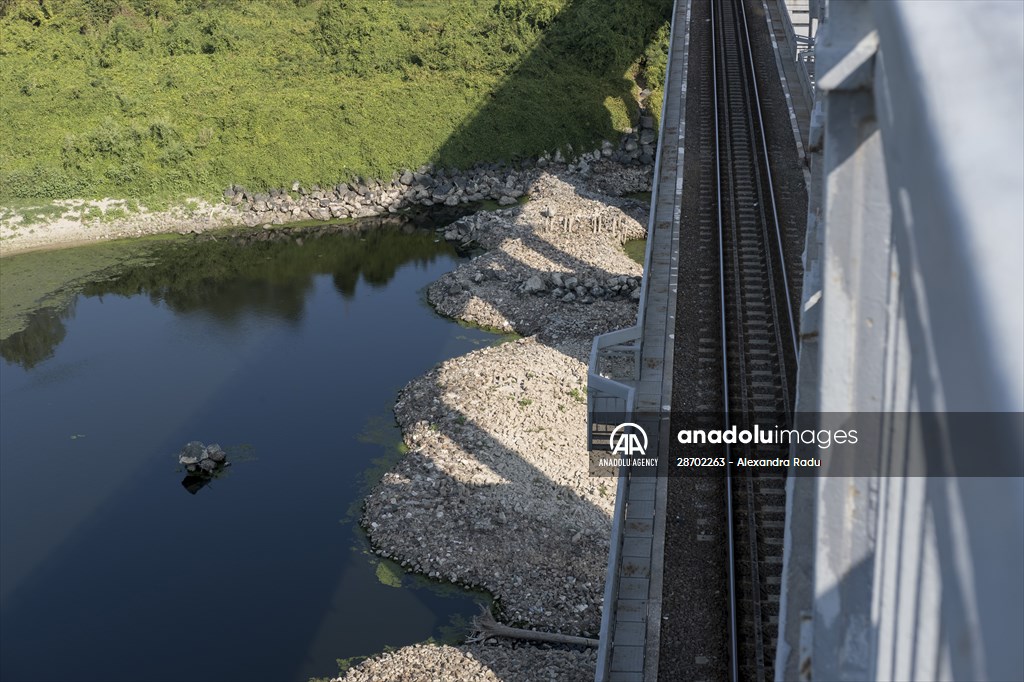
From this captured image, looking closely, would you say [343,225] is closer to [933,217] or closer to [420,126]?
[420,126]

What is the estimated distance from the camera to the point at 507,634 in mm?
16578

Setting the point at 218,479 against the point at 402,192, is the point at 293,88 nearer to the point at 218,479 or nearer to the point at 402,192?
the point at 402,192

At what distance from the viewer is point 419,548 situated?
61.7 feet

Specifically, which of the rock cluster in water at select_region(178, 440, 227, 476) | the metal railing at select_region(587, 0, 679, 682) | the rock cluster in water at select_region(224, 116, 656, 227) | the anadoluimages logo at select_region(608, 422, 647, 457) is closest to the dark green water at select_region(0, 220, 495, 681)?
the rock cluster in water at select_region(178, 440, 227, 476)

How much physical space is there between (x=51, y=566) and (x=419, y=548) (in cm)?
718

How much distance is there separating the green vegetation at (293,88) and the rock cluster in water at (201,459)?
19.0m

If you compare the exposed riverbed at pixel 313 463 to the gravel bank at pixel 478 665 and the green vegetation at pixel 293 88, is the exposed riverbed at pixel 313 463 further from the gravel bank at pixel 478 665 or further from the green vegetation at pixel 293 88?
the green vegetation at pixel 293 88

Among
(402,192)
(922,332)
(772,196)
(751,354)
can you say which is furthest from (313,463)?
(922,332)

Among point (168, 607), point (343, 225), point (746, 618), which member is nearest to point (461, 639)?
point (168, 607)

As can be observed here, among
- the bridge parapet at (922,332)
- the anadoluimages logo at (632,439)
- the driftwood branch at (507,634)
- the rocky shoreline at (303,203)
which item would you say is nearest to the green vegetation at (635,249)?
the rocky shoreline at (303,203)

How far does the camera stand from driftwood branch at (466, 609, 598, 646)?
53.2 feet

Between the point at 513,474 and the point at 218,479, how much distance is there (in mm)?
6619

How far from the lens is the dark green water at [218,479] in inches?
691

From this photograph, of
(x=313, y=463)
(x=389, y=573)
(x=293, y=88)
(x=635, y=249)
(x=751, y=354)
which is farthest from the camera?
(x=293, y=88)
